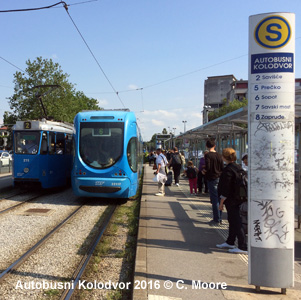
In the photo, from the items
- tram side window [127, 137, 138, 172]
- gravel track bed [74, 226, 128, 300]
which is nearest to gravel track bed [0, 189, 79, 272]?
gravel track bed [74, 226, 128, 300]

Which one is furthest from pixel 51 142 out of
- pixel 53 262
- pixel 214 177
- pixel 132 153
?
pixel 53 262

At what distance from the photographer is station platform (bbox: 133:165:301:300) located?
401 cm

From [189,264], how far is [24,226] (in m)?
4.43

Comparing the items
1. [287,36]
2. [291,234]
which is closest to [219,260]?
[291,234]

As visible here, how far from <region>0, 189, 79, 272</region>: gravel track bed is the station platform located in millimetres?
2073

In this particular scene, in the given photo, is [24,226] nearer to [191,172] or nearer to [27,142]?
[27,142]

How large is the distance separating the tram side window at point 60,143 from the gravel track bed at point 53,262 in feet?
19.7

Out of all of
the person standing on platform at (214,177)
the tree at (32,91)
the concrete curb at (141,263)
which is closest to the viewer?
the concrete curb at (141,263)

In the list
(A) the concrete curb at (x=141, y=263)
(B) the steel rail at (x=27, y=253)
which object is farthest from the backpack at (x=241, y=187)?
(B) the steel rail at (x=27, y=253)

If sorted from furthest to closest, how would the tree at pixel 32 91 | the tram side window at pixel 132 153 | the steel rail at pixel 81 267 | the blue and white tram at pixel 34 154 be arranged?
the tree at pixel 32 91, the blue and white tram at pixel 34 154, the tram side window at pixel 132 153, the steel rail at pixel 81 267

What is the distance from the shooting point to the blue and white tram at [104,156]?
10.6 metres

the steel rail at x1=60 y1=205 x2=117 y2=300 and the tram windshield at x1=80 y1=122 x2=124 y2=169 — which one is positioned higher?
the tram windshield at x1=80 y1=122 x2=124 y2=169

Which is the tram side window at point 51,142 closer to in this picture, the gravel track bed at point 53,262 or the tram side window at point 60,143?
the tram side window at point 60,143

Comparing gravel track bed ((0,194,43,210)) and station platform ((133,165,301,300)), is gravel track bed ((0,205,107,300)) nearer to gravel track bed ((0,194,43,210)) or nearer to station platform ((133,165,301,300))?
station platform ((133,165,301,300))
